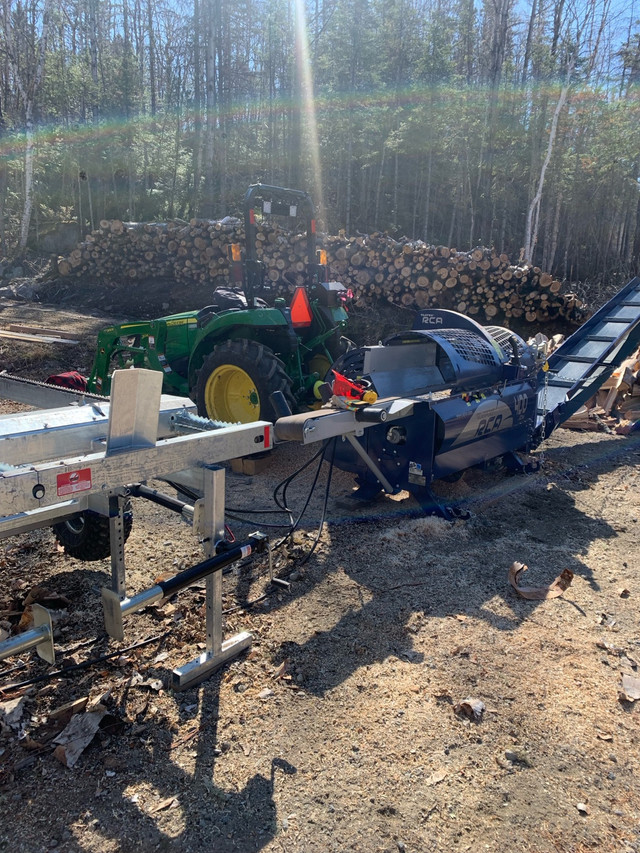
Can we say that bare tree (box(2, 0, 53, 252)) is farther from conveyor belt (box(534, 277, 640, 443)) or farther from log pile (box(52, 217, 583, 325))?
conveyor belt (box(534, 277, 640, 443))

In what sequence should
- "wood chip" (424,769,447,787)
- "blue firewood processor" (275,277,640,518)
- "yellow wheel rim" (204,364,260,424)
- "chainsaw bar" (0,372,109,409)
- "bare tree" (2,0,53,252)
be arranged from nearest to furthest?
"wood chip" (424,769,447,787) → "chainsaw bar" (0,372,109,409) → "blue firewood processor" (275,277,640,518) → "yellow wheel rim" (204,364,260,424) → "bare tree" (2,0,53,252)

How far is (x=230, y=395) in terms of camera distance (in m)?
6.47

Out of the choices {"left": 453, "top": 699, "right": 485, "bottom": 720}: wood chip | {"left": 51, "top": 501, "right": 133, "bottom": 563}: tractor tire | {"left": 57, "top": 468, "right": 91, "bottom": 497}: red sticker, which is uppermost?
{"left": 57, "top": 468, "right": 91, "bottom": 497}: red sticker

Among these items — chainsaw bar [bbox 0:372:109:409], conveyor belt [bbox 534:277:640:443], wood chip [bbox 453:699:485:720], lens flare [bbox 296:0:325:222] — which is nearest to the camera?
wood chip [bbox 453:699:485:720]

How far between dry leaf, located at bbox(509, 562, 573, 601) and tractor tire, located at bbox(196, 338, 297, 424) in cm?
262

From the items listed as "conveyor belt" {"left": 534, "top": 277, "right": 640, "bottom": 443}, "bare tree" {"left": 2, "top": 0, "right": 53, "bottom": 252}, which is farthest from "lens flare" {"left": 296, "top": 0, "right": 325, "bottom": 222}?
"conveyor belt" {"left": 534, "top": 277, "right": 640, "bottom": 443}

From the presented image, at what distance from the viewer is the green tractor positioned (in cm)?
605

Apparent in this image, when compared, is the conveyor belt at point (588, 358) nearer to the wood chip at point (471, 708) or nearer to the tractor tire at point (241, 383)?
the tractor tire at point (241, 383)

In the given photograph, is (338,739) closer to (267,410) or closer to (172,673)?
(172,673)

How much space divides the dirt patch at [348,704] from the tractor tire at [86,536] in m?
0.14

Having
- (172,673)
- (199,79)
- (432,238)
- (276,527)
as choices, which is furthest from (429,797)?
(199,79)

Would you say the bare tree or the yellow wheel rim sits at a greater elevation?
the bare tree

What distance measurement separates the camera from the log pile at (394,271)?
10.4 meters

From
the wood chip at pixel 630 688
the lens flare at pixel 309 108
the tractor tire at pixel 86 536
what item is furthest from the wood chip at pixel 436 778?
the lens flare at pixel 309 108
